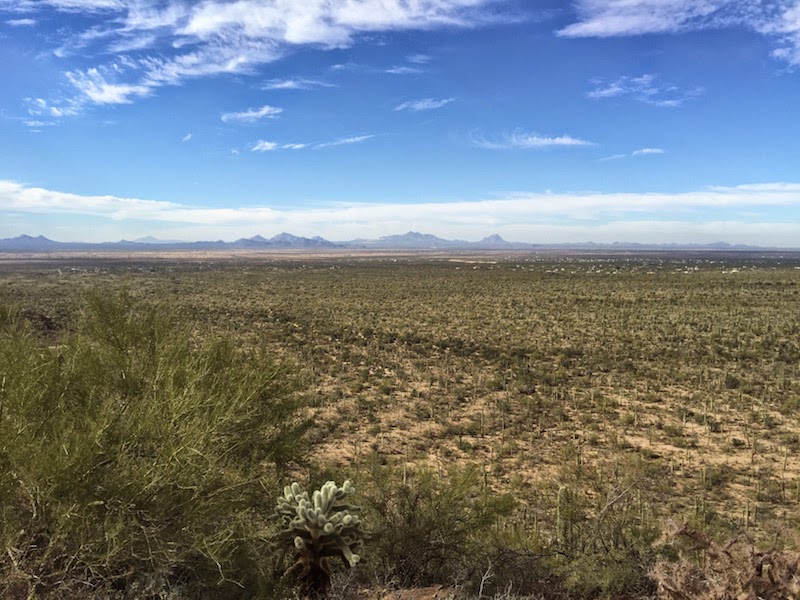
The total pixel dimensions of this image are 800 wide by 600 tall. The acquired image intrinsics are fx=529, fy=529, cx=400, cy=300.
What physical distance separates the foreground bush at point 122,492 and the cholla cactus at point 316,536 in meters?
0.35

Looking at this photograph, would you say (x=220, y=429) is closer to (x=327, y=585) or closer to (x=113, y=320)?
(x=327, y=585)

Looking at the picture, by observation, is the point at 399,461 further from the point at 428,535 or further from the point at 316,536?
the point at 316,536

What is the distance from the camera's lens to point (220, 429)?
613 cm

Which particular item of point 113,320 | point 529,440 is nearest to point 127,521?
point 113,320

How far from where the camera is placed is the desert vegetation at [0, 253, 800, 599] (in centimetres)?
470

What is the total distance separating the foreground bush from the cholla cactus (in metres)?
0.35

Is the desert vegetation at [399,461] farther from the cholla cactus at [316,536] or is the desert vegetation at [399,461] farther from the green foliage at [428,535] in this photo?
the cholla cactus at [316,536]

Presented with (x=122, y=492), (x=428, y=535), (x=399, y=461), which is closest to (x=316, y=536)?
(x=428, y=535)

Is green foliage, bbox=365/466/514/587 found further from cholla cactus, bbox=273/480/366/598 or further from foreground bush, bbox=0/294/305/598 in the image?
foreground bush, bbox=0/294/305/598

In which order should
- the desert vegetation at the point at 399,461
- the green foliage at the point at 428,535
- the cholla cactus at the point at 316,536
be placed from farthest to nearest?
the green foliage at the point at 428,535
the cholla cactus at the point at 316,536
the desert vegetation at the point at 399,461

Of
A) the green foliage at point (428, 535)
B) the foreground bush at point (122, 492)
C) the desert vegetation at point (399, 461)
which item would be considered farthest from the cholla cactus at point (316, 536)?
the green foliage at point (428, 535)

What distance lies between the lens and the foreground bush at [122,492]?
4.50m

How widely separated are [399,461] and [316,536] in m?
6.61

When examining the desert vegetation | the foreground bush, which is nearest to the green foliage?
Result: the desert vegetation
